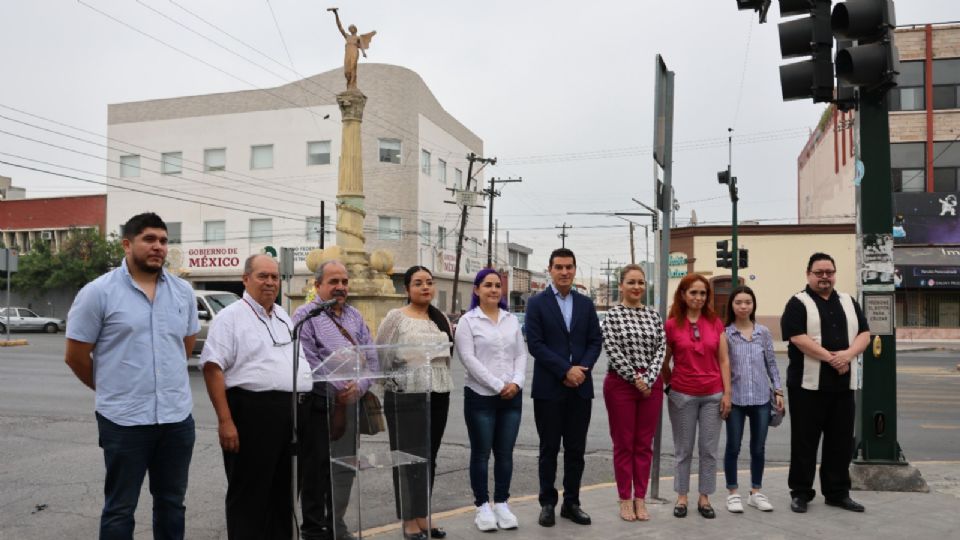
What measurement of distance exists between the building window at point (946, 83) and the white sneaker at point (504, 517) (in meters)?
34.1

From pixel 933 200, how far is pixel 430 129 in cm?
2465

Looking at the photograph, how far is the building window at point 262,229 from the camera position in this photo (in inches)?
1594

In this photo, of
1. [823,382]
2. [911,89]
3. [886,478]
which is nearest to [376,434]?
[823,382]

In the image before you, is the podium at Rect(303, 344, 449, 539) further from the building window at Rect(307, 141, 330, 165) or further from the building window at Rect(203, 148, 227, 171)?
the building window at Rect(203, 148, 227, 171)

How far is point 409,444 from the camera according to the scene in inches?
177

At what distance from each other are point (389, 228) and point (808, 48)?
3379 centimetres

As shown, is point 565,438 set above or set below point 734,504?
above

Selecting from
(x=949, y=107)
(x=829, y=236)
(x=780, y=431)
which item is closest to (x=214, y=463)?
(x=780, y=431)

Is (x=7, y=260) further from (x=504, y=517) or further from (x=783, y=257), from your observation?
(x=783, y=257)

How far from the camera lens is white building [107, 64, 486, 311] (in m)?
39.9

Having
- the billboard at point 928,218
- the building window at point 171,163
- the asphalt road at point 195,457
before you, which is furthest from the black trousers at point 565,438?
the building window at point 171,163

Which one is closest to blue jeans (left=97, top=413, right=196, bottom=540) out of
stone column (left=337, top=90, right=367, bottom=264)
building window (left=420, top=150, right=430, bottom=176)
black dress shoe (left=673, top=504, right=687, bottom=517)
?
black dress shoe (left=673, top=504, right=687, bottom=517)

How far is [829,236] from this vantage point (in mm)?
33906

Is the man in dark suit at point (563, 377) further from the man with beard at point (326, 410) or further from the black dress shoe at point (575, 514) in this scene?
the man with beard at point (326, 410)
